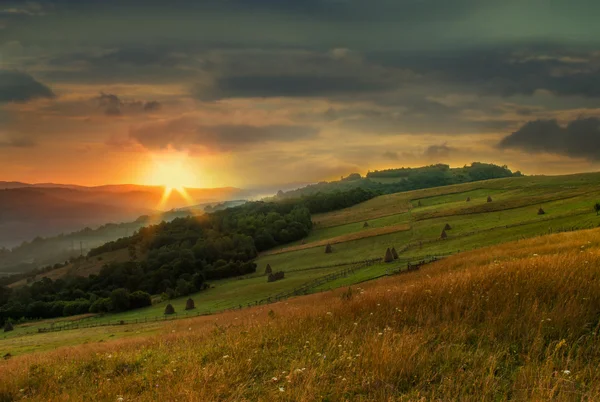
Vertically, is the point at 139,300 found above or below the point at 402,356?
below

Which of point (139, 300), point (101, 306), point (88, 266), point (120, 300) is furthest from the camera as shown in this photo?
point (88, 266)

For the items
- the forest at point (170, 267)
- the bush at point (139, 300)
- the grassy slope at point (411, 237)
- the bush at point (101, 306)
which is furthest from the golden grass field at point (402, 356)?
the bush at point (101, 306)

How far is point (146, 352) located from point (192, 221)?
511 feet

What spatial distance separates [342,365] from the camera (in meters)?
6.74

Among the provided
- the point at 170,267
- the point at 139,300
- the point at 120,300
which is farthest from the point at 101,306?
the point at 170,267

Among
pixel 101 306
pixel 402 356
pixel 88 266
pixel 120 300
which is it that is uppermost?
pixel 402 356

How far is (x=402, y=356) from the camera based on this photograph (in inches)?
258

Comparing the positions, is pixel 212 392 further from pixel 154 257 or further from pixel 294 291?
pixel 154 257

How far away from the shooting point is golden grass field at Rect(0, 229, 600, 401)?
19.3ft

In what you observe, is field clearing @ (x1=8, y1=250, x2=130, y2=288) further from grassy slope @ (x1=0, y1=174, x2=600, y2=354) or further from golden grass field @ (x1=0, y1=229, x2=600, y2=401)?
golden grass field @ (x1=0, y1=229, x2=600, y2=401)

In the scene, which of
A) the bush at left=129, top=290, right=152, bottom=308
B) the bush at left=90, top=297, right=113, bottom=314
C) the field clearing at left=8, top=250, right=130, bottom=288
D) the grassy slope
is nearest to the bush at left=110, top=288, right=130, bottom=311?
the bush at left=129, top=290, right=152, bottom=308

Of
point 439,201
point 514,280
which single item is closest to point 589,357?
point 514,280

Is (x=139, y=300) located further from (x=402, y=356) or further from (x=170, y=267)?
(x=402, y=356)

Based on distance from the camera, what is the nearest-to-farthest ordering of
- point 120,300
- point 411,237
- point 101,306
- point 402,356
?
point 402,356, point 411,237, point 120,300, point 101,306
